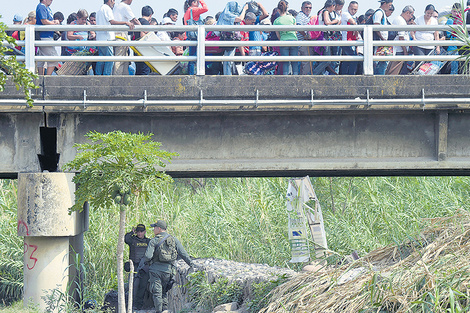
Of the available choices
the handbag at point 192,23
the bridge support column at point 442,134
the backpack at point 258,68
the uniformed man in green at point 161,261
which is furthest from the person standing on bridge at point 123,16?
the bridge support column at point 442,134

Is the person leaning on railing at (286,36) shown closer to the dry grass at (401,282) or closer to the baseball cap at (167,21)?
the baseball cap at (167,21)

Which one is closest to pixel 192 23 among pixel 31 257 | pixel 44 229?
pixel 44 229

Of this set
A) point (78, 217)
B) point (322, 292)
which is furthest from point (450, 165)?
point (78, 217)

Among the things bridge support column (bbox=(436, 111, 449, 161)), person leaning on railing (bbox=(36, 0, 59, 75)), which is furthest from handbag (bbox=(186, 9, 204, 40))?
bridge support column (bbox=(436, 111, 449, 161))

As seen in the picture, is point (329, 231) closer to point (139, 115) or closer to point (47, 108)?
point (139, 115)

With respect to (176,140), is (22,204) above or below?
below

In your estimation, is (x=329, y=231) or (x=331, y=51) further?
(x=329, y=231)

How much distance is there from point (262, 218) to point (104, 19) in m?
7.64

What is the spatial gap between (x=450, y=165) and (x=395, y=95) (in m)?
1.55

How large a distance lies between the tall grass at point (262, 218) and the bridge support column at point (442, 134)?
4.69 m

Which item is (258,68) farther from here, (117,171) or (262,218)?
(262,218)

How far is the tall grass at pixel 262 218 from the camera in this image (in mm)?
15617

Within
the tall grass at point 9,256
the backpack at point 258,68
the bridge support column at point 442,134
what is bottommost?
the tall grass at point 9,256

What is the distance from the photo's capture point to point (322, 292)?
809cm
